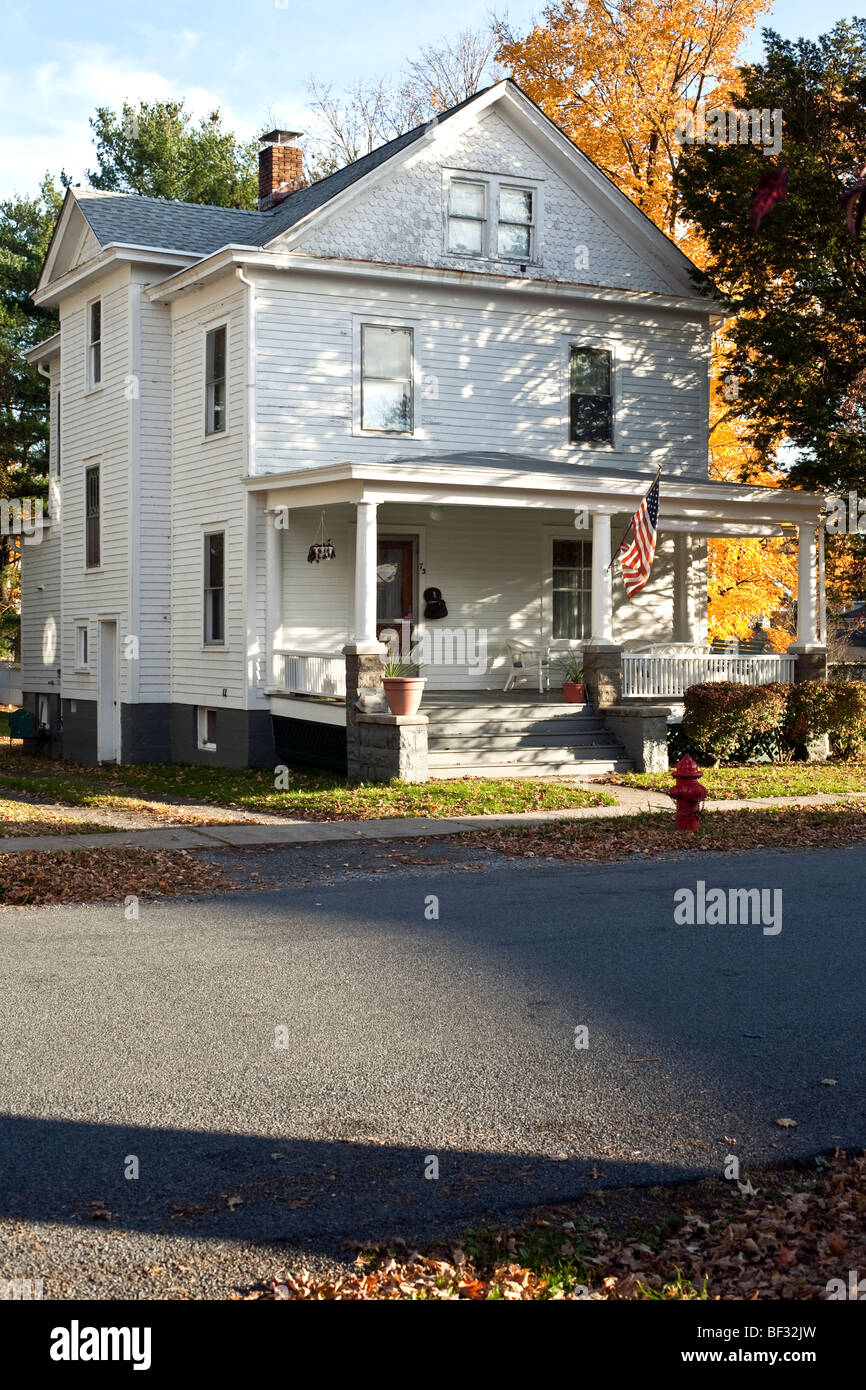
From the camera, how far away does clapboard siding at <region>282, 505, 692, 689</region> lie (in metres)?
22.4

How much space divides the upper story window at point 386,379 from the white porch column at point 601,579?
3.79 meters

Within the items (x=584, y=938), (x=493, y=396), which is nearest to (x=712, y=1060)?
(x=584, y=938)

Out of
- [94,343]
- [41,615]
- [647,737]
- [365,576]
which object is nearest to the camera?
[365,576]

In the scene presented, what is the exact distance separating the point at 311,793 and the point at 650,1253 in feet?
45.0

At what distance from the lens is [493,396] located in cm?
2358

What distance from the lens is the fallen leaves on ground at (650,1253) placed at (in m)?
4.34

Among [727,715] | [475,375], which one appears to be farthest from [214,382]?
[727,715]

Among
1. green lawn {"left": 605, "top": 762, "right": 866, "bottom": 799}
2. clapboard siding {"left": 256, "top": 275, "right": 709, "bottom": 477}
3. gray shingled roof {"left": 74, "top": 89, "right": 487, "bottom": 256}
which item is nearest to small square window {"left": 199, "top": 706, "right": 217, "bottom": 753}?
clapboard siding {"left": 256, "top": 275, "right": 709, "bottom": 477}

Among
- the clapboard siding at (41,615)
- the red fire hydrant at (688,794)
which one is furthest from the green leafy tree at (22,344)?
the red fire hydrant at (688,794)

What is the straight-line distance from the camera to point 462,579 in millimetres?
23953

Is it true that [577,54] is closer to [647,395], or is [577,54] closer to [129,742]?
[647,395]

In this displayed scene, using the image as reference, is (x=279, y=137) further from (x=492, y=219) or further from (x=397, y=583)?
(x=397, y=583)

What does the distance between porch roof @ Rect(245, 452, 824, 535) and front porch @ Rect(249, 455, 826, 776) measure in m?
0.03

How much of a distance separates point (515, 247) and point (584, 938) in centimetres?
1715
